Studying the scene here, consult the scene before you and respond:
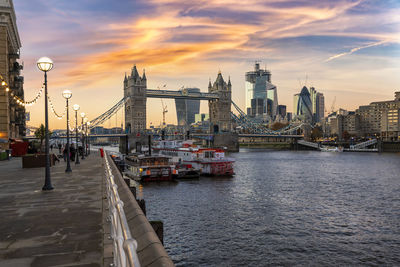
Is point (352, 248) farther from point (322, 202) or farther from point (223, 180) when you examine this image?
point (223, 180)

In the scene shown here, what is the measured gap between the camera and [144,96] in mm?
155875

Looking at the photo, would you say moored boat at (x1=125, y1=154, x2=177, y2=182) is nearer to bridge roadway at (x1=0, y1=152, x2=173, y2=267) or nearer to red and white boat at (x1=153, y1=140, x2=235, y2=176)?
red and white boat at (x1=153, y1=140, x2=235, y2=176)

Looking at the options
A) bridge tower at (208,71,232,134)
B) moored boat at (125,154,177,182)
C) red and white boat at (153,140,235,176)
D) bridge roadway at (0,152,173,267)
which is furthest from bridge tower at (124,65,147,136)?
bridge roadway at (0,152,173,267)

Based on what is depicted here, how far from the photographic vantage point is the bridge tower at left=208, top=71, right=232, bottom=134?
177 meters

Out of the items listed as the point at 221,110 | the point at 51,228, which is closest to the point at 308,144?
the point at 221,110

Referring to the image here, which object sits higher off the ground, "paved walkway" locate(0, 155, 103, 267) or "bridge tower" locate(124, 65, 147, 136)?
"bridge tower" locate(124, 65, 147, 136)

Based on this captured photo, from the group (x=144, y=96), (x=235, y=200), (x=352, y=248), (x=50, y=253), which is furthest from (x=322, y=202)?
(x=144, y=96)

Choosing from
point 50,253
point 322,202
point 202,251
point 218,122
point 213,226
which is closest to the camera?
point 50,253

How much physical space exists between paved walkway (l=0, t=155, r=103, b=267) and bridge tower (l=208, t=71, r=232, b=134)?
161 metres

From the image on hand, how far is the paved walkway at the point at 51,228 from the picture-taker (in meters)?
6.08

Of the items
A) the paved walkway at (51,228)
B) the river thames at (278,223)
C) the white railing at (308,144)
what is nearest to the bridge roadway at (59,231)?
the paved walkway at (51,228)

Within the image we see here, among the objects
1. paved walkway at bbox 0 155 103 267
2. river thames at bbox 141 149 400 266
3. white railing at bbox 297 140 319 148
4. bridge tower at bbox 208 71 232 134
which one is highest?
bridge tower at bbox 208 71 232 134

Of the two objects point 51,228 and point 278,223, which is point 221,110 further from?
point 51,228

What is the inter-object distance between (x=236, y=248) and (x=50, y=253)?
13920mm
